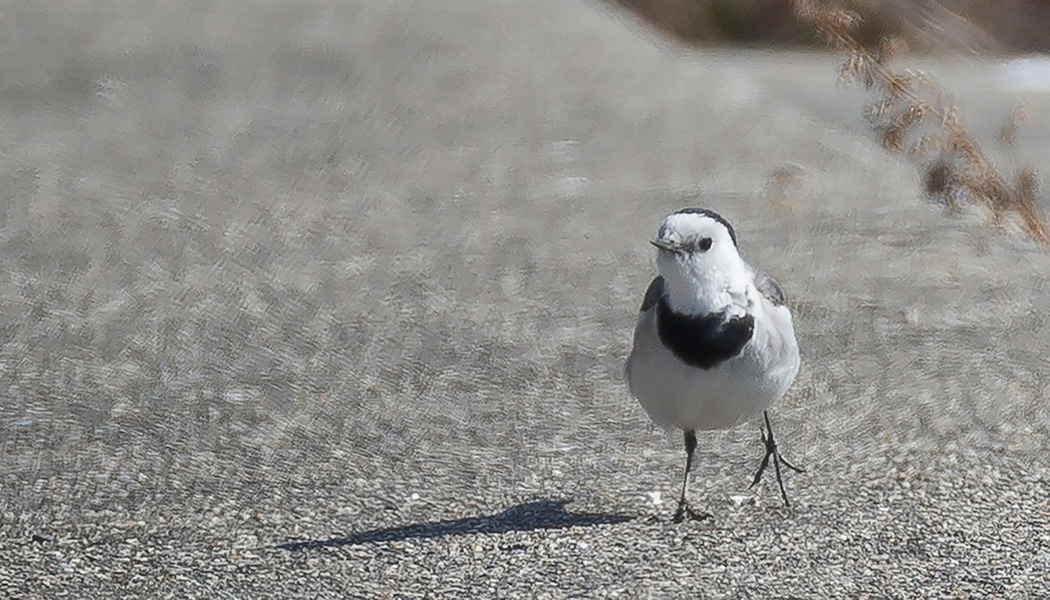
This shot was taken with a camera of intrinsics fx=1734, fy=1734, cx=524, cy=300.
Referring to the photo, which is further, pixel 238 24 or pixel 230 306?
pixel 238 24

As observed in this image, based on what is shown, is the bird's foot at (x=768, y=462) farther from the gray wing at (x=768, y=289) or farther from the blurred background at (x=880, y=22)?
the blurred background at (x=880, y=22)


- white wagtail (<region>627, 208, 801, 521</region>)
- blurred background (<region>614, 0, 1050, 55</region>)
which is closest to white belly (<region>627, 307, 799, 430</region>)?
white wagtail (<region>627, 208, 801, 521</region>)

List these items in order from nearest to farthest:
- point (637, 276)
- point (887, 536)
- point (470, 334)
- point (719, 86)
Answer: point (887, 536) < point (470, 334) < point (637, 276) < point (719, 86)

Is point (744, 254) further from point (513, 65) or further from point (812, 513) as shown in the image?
point (513, 65)

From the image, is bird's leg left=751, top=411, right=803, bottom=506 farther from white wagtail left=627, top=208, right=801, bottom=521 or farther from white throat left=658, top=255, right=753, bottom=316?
white throat left=658, top=255, right=753, bottom=316

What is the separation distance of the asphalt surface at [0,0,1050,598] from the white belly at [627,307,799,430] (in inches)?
11.7

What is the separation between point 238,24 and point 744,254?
17.6 feet

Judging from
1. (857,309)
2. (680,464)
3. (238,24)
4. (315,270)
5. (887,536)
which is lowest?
(238,24)

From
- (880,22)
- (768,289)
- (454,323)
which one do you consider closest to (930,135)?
(454,323)

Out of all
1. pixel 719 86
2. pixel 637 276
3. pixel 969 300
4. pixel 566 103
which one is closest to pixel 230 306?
pixel 637 276

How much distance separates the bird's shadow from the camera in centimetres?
421

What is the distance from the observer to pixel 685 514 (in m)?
4.35

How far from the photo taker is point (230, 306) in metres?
Answer: 6.49

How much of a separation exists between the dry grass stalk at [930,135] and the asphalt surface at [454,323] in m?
0.22
